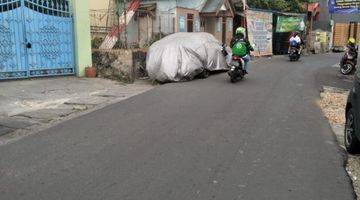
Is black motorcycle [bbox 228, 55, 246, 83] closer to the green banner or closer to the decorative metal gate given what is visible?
the decorative metal gate

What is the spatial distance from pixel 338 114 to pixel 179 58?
238 inches

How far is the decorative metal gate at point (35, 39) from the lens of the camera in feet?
41.1

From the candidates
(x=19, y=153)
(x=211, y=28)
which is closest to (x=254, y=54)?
(x=211, y=28)

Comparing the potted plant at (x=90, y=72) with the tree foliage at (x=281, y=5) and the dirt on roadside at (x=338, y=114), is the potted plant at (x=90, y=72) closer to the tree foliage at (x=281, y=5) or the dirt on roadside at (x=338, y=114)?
the dirt on roadside at (x=338, y=114)

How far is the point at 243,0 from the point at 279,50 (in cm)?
677

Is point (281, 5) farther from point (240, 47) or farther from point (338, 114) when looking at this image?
point (338, 114)

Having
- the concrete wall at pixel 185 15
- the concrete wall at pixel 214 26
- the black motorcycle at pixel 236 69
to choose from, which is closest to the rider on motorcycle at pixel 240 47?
the black motorcycle at pixel 236 69

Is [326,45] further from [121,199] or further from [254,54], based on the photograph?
[121,199]

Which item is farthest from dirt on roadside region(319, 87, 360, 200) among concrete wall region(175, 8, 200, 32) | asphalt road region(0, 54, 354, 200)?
concrete wall region(175, 8, 200, 32)

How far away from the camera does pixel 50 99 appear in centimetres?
1069

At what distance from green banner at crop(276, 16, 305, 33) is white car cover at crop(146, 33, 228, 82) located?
16983 millimetres

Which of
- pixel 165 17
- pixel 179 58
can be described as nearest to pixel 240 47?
pixel 179 58

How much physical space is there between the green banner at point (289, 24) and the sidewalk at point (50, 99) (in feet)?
64.2

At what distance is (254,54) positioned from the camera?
27.5 meters
